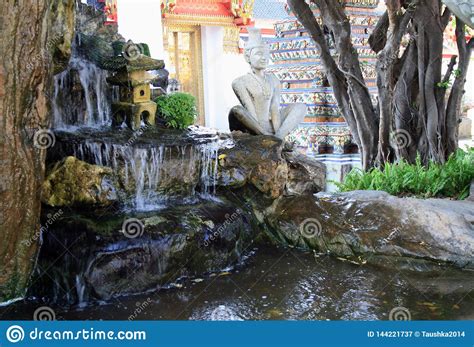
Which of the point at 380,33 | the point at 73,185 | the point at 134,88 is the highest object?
the point at 380,33

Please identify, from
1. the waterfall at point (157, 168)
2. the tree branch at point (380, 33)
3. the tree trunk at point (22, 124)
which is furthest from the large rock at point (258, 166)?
the tree branch at point (380, 33)

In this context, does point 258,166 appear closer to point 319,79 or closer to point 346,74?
point 346,74

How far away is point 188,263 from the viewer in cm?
514

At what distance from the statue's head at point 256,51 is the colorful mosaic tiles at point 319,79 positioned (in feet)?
17.2

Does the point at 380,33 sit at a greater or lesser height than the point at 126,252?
greater

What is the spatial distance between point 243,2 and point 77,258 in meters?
11.4

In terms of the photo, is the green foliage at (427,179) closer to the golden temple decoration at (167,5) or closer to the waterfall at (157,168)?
the waterfall at (157,168)

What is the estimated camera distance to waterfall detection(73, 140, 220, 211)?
550 cm

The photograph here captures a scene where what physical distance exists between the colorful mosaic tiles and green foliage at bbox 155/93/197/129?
17.2 feet

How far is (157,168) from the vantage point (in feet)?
18.6

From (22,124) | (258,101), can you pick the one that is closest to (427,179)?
(258,101)

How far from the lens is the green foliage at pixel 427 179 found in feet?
23.6

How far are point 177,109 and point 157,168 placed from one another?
55.5 inches

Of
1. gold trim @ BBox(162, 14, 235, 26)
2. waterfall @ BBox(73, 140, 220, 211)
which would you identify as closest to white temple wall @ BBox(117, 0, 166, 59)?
gold trim @ BBox(162, 14, 235, 26)
